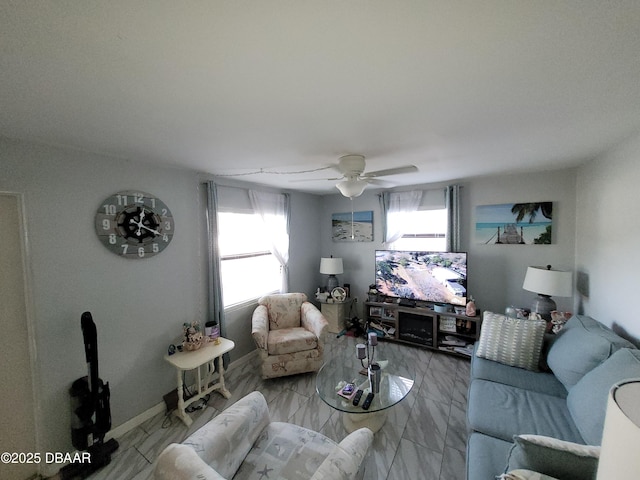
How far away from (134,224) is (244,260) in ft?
4.59

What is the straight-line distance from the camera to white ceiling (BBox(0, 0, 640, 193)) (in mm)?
725

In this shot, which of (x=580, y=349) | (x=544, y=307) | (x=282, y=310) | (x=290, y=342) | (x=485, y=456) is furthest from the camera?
(x=282, y=310)

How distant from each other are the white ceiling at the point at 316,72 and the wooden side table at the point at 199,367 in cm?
182

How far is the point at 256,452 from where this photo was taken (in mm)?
1438

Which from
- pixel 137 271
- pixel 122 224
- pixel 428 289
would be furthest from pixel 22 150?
pixel 428 289

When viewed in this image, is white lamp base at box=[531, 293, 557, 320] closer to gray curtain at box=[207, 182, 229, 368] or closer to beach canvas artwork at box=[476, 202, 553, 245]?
beach canvas artwork at box=[476, 202, 553, 245]

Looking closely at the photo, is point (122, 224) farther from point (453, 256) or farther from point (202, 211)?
point (453, 256)

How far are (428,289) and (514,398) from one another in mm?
1709

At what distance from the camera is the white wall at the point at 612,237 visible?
1754mm

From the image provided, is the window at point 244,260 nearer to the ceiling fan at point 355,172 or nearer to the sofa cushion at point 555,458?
the ceiling fan at point 355,172

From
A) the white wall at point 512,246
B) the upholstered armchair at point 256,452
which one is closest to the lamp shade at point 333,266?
the white wall at point 512,246

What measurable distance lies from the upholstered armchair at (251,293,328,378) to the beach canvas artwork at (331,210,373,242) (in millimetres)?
1538

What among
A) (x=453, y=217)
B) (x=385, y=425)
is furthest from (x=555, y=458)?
(x=453, y=217)

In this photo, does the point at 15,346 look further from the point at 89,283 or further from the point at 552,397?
the point at 552,397
